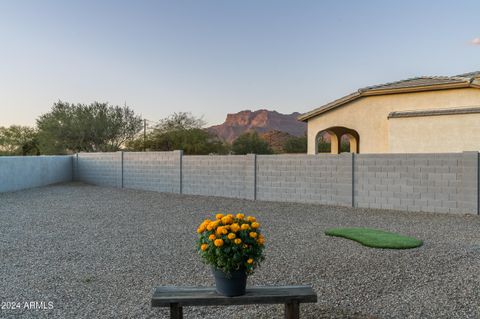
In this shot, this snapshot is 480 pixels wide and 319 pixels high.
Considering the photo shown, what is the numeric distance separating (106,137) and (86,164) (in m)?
13.9

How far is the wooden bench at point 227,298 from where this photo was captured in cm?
304

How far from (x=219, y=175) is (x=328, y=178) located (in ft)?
14.3

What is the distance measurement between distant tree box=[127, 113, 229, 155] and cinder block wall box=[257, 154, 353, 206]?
1745cm

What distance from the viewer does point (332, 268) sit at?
5211 mm

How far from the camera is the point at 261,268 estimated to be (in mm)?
5238

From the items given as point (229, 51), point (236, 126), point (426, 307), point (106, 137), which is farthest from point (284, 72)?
point (236, 126)

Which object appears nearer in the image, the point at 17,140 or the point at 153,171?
the point at 153,171

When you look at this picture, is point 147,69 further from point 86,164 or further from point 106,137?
point 106,137

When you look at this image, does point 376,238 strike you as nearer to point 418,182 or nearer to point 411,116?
point 418,182

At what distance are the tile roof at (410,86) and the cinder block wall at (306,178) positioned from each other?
492 centimetres

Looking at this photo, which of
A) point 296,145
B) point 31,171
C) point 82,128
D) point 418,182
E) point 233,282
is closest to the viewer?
point 233,282

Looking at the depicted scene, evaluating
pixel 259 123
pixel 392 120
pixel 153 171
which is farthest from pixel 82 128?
pixel 259 123

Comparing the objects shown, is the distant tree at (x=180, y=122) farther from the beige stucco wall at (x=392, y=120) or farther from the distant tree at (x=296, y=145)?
the beige stucco wall at (x=392, y=120)

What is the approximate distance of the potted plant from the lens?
3.13 meters
